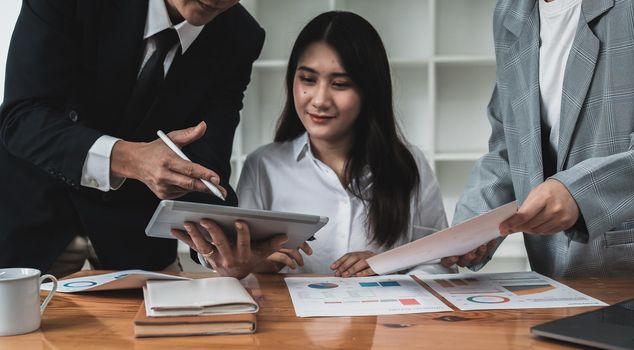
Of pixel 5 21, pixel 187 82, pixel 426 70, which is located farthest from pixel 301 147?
pixel 5 21

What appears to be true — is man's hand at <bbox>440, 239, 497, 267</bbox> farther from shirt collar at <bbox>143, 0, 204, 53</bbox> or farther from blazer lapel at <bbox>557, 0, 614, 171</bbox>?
shirt collar at <bbox>143, 0, 204, 53</bbox>

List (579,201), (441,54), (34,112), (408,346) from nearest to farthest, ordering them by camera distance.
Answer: (408,346), (579,201), (34,112), (441,54)

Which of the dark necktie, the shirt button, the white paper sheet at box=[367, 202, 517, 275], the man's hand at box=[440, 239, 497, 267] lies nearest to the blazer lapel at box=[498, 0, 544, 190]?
the man's hand at box=[440, 239, 497, 267]

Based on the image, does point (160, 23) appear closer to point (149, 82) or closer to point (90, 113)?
point (149, 82)

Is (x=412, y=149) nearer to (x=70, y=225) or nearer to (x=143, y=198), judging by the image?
(x=143, y=198)

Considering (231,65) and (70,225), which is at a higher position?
(231,65)

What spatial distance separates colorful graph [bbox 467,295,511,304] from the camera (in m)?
1.20

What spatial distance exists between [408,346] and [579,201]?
0.52 metres

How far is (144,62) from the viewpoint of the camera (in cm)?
169

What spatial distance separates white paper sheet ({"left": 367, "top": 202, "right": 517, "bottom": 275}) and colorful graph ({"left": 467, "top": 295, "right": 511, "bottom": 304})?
97 mm

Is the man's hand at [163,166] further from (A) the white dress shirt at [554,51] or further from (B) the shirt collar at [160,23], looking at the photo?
(A) the white dress shirt at [554,51]

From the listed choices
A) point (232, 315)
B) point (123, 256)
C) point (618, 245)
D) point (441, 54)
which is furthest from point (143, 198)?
point (441, 54)

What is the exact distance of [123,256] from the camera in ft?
5.80

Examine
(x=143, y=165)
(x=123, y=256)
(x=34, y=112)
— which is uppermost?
(x=34, y=112)
